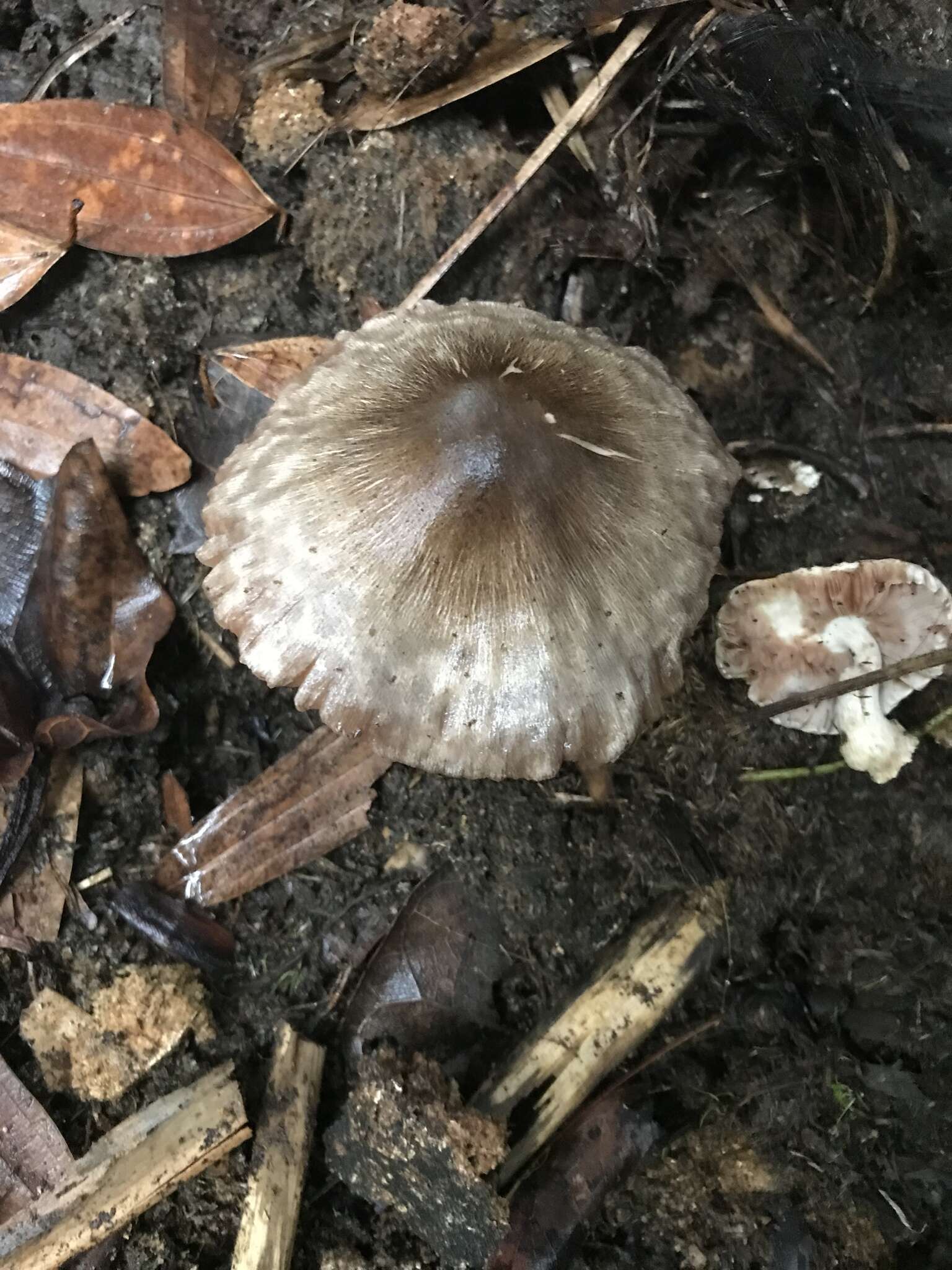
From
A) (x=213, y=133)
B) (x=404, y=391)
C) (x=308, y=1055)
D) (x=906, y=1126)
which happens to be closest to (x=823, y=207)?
(x=404, y=391)

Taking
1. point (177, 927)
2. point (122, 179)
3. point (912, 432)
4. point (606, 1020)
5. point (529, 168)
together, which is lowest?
point (606, 1020)

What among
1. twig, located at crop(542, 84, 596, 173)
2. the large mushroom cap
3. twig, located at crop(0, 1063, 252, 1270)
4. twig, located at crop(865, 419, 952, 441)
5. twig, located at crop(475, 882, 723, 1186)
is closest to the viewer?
the large mushroom cap

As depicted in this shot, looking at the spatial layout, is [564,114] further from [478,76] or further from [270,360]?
[270,360]

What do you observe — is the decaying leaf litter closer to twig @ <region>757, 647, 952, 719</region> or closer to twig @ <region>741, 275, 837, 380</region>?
twig @ <region>741, 275, 837, 380</region>

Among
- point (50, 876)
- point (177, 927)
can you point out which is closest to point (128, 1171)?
point (177, 927)

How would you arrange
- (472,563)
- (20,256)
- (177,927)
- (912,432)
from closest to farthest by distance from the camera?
(472,563) < (177,927) < (20,256) < (912,432)

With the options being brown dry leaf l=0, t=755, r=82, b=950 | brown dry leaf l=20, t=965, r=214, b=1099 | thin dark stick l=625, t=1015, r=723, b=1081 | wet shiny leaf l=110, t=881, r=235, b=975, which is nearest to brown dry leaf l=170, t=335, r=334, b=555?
brown dry leaf l=0, t=755, r=82, b=950

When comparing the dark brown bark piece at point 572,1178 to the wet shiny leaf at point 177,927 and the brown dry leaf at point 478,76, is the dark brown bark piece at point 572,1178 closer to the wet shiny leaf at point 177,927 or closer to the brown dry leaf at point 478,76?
the wet shiny leaf at point 177,927

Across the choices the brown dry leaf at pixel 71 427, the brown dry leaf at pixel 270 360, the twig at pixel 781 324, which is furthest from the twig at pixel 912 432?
the brown dry leaf at pixel 71 427
